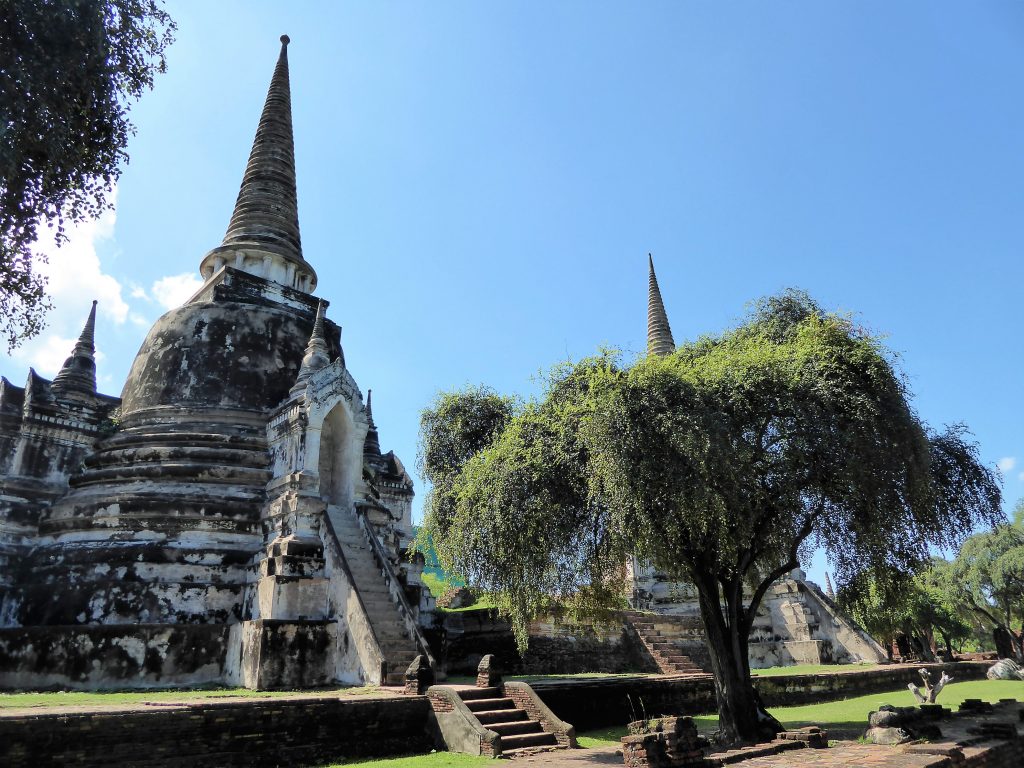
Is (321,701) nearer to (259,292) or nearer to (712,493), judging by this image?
(712,493)

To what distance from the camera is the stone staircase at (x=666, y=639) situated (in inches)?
838

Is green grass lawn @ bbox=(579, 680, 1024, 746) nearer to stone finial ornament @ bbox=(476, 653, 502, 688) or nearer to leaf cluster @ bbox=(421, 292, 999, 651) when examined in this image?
stone finial ornament @ bbox=(476, 653, 502, 688)

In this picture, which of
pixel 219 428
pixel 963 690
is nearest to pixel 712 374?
pixel 219 428

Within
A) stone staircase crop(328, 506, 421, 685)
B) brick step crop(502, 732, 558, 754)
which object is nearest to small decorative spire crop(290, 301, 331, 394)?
stone staircase crop(328, 506, 421, 685)

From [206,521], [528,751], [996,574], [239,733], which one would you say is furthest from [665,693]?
[996,574]

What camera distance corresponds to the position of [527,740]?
36.5 feet

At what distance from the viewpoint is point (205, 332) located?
65.6 feet

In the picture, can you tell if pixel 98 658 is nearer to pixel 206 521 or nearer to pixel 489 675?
pixel 206 521

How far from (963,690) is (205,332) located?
86.1ft

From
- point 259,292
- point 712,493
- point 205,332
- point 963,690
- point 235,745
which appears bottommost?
point 963,690

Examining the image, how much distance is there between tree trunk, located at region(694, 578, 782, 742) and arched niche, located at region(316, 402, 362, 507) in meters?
8.94

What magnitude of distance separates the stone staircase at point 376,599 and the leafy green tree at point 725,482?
64.3 inches

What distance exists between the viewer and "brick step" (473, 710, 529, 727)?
11352 millimetres

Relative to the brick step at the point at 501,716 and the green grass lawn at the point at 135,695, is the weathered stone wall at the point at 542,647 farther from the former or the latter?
the brick step at the point at 501,716
